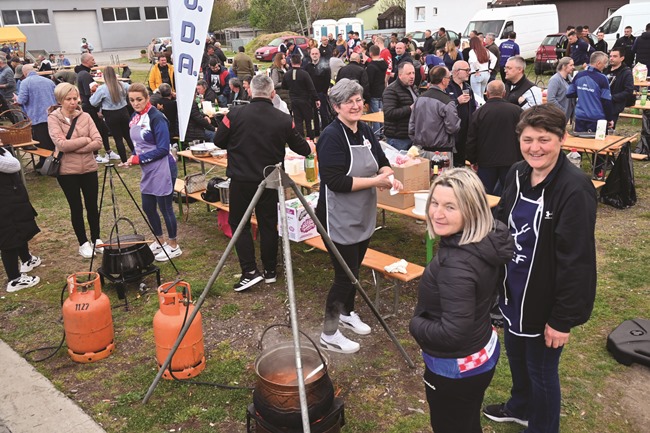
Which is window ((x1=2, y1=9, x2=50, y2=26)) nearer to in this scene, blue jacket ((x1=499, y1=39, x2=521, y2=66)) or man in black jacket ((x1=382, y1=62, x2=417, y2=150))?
blue jacket ((x1=499, y1=39, x2=521, y2=66))

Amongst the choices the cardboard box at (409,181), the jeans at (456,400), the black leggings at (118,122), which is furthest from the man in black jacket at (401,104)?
the black leggings at (118,122)

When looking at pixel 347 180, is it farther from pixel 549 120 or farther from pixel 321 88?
pixel 321 88

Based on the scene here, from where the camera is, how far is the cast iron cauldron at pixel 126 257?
564 centimetres

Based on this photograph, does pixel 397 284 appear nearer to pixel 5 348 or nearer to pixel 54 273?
pixel 5 348

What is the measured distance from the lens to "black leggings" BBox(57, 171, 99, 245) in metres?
6.21

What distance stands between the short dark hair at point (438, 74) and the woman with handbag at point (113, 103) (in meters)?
5.96

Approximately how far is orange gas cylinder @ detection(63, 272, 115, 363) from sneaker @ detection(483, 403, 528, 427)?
10.1 ft

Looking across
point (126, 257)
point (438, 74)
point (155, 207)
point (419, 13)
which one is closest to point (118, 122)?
point (155, 207)

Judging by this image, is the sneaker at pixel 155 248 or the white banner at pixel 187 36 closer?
the white banner at pixel 187 36

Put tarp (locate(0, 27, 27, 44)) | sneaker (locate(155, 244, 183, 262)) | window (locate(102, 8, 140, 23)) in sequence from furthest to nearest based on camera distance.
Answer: window (locate(102, 8, 140, 23)) < tarp (locate(0, 27, 27, 44)) < sneaker (locate(155, 244, 183, 262))

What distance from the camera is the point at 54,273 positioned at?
6.43 metres

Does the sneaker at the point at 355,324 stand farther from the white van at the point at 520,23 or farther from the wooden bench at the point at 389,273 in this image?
the white van at the point at 520,23

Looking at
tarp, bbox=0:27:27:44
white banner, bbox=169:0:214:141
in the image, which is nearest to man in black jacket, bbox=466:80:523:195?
white banner, bbox=169:0:214:141

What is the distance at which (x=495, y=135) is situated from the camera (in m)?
6.10
